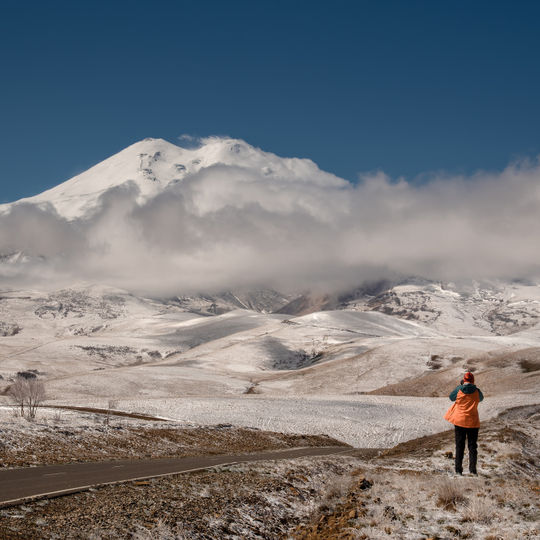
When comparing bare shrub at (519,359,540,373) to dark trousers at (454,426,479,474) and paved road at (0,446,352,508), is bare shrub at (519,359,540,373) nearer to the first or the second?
dark trousers at (454,426,479,474)

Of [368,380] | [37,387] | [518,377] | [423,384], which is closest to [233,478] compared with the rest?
[37,387]

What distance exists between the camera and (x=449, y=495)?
632 inches

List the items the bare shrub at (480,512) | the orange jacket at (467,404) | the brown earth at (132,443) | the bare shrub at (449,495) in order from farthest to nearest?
the brown earth at (132,443)
the orange jacket at (467,404)
the bare shrub at (449,495)
the bare shrub at (480,512)

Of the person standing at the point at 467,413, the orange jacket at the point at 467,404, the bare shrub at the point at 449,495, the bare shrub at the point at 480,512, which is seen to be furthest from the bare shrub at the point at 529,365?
the bare shrub at the point at 480,512

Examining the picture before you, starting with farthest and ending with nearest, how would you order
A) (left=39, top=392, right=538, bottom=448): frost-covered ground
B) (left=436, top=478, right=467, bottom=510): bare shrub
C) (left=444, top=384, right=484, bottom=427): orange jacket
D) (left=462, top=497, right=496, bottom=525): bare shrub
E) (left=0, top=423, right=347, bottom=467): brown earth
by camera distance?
1. (left=39, top=392, right=538, bottom=448): frost-covered ground
2. (left=0, top=423, right=347, bottom=467): brown earth
3. (left=444, top=384, right=484, bottom=427): orange jacket
4. (left=436, top=478, right=467, bottom=510): bare shrub
5. (left=462, top=497, right=496, bottom=525): bare shrub

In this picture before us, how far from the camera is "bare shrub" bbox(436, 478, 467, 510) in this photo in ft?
51.5

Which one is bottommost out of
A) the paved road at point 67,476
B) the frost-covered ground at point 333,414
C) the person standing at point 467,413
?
the frost-covered ground at point 333,414

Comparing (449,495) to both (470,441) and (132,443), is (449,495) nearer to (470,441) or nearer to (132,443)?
(470,441)

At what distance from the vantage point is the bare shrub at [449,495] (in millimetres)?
15703

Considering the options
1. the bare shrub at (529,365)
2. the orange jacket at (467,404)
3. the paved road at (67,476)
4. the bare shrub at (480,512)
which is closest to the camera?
the bare shrub at (480,512)

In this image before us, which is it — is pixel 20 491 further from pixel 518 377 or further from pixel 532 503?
pixel 518 377

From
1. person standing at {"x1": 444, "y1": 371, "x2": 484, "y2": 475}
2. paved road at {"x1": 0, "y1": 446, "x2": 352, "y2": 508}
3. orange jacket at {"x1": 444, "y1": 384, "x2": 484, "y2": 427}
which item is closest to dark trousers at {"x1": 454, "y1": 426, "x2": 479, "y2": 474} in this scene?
person standing at {"x1": 444, "y1": 371, "x2": 484, "y2": 475}

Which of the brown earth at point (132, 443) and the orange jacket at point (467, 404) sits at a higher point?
the orange jacket at point (467, 404)

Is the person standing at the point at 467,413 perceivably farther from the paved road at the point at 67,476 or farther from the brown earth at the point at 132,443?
the brown earth at the point at 132,443
